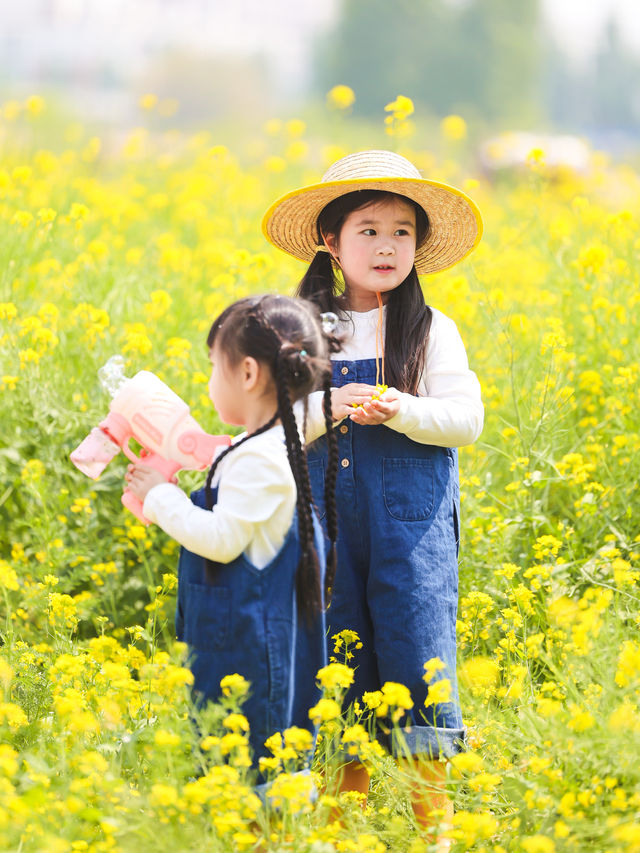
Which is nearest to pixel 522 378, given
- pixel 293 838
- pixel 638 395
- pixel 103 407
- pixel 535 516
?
pixel 638 395

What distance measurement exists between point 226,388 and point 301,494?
0.25 m

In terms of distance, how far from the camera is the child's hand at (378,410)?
6.61 ft

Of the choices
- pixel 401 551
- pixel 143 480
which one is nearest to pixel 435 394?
pixel 401 551

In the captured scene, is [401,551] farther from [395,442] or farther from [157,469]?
[157,469]

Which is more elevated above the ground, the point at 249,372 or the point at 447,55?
the point at 447,55

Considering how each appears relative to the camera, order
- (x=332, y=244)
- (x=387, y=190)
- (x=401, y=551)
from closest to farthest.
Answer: (x=401, y=551), (x=387, y=190), (x=332, y=244)

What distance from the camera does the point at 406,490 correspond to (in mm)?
2178

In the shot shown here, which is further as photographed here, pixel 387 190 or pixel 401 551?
pixel 387 190

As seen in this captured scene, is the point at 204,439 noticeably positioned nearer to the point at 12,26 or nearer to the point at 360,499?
the point at 360,499

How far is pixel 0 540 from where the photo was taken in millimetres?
3334

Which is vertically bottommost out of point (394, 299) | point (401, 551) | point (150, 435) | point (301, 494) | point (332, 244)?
point (401, 551)

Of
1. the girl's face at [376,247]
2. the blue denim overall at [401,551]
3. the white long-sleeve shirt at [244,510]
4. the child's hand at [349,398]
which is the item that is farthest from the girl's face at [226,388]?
the girl's face at [376,247]

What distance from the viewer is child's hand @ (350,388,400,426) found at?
2.02 metres

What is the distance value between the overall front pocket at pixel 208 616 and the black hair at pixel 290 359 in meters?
0.03
